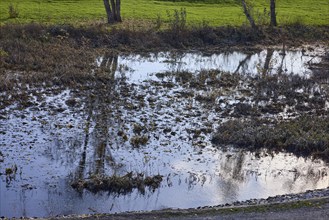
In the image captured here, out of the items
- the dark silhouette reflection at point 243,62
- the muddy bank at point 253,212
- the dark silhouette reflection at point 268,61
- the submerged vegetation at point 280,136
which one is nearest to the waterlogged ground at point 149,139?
the dark silhouette reflection at point 268,61

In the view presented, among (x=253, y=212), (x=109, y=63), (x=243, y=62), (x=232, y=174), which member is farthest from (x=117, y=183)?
(x=243, y=62)

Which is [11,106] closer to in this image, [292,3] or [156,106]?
[156,106]

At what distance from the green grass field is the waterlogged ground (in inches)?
446

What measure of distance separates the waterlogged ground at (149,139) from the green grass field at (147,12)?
11.3 meters

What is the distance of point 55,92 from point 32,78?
209 cm

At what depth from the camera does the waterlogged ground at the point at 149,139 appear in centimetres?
1570

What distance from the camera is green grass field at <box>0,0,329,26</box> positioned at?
41625 millimetres

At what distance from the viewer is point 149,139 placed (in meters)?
20.3

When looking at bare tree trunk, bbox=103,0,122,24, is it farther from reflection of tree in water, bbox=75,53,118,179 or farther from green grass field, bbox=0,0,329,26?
reflection of tree in water, bbox=75,53,118,179

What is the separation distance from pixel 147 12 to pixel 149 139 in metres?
27.7

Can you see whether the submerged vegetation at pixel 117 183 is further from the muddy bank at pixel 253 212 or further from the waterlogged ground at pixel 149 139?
the muddy bank at pixel 253 212

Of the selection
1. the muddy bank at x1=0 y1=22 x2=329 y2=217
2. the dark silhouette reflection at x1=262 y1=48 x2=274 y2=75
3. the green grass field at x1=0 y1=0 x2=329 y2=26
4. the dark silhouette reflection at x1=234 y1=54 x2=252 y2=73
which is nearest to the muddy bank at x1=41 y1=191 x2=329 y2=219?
the muddy bank at x1=0 y1=22 x2=329 y2=217

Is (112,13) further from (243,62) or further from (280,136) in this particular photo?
(280,136)

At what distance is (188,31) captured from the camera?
38.4m
